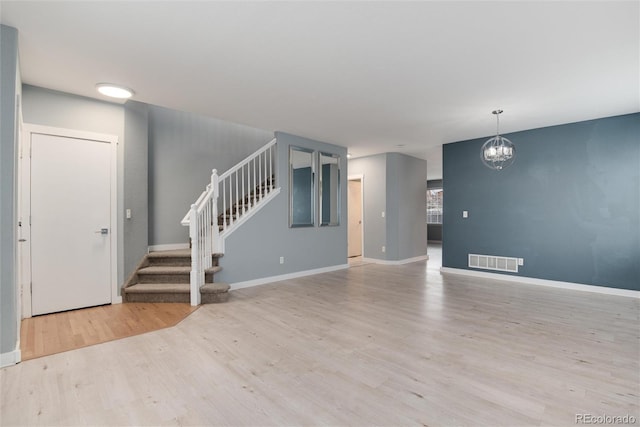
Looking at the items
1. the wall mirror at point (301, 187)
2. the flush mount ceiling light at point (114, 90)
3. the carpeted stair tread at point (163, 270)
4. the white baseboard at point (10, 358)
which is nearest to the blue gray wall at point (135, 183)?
the carpeted stair tread at point (163, 270)

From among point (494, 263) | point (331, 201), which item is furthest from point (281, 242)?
point (494, 263)

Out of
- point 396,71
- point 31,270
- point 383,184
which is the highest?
point 396,71

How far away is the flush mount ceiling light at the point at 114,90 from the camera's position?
11.4 feet

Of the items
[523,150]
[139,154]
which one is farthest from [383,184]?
[139,154]

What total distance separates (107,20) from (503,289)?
591 cm

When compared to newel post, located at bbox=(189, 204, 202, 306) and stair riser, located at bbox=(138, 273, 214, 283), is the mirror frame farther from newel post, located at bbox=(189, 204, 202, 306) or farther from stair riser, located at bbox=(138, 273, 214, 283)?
newel post, located at bbox=(189, 204, 202, 306)

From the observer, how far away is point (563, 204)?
511 cm

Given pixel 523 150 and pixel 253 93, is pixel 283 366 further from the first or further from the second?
pixel 523 150

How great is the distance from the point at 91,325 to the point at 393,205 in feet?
19.9

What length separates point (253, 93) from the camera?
12.4ft

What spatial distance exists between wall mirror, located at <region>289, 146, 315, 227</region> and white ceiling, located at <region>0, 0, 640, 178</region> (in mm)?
1379

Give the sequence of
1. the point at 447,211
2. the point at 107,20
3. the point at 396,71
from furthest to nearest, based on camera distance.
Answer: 1. the point at 447,211
2. the point at 396,71
3. the point at 107,20

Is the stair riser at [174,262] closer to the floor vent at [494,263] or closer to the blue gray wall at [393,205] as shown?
the blue gray wall at [393,205]

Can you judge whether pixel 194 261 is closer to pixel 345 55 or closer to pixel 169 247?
pixel 169 247
